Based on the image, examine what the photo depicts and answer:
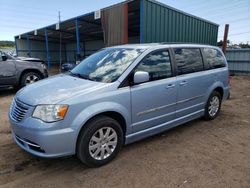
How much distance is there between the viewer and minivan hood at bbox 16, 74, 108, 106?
9.11 ft

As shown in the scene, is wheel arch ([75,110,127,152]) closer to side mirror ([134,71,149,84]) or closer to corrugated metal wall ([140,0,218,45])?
side mirror ([134,71,149,84])

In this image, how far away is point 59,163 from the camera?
10.5 feet

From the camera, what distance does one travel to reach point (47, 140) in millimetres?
2607

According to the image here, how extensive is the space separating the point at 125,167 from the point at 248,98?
20.0 feet

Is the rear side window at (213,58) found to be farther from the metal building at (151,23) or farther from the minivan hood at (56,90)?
the metal building at (151,23)

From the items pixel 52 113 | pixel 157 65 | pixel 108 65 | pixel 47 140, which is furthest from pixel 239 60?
pixel 47 140

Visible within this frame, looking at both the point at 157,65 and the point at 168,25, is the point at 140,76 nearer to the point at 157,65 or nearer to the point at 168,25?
the point at 157,65

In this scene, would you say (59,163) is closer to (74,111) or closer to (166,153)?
(74,111)

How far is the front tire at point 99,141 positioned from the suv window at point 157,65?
3.16 feet

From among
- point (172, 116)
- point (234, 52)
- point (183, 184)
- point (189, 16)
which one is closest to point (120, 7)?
point (189, 16)

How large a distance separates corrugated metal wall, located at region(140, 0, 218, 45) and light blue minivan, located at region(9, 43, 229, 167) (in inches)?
192

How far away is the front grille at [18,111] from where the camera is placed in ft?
9.34

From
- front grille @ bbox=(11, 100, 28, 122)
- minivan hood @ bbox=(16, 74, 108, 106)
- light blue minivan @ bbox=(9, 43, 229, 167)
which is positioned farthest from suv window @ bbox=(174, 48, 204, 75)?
front grille @ bbox=(11, 100, 28, 122)

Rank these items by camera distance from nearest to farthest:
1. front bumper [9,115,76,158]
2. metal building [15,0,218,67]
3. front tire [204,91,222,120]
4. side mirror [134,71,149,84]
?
front bumper [9,115,76,158] < side mirror [134,71,149,84] < front tire [204,91,222,120] < metal building [15,0,218,67]
